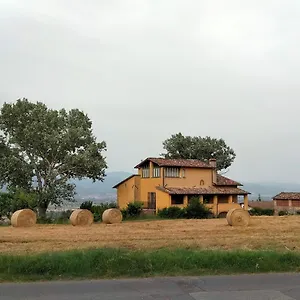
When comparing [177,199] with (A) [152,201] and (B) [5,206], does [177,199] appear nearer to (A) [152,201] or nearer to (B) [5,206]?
(A) [152,201]

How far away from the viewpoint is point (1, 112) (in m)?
47.1

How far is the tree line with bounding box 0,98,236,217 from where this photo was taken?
4597 cm

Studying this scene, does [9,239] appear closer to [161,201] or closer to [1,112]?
[1,112]

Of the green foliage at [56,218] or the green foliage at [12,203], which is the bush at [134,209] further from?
the green foliage at [12,203]

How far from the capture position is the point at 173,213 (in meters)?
47.8

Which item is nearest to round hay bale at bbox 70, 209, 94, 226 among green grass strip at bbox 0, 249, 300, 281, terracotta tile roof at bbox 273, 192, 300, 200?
green grass strip at bbox 0, 249, 300, 281

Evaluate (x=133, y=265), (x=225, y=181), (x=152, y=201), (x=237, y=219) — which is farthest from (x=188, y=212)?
(x=133, y=265)

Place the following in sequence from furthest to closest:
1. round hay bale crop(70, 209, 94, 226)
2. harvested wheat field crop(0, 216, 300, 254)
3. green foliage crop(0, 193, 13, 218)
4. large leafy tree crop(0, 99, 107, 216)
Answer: large leafy tree crop(0, 99, 107, 216) → green foliage crop(0, 193, 13, 218) → round hay bale crop(70, 209, 94, 226) → harvested wheat field crop(0, 216, 300, 254)

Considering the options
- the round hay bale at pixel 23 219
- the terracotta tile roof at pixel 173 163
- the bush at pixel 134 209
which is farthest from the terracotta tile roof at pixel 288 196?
the round hay bale at pixel 23 219

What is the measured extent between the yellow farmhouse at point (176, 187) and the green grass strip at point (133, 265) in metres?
40.7

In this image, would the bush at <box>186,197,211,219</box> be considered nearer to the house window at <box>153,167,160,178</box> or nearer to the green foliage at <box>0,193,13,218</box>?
the house window at <box>153,167,160,178</box>

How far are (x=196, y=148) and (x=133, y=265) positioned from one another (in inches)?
2574

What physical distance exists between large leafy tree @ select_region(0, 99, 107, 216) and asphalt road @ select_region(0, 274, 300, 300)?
36592 mm

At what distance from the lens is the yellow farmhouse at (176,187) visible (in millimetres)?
54188
